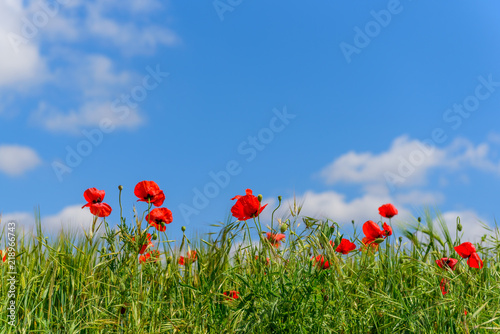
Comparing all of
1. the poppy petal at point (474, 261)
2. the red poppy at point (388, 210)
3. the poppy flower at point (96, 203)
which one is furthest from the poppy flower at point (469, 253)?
the poppy flower at point (96, 203)

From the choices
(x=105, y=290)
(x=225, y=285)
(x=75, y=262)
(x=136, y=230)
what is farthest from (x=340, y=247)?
(x=75, y=262)

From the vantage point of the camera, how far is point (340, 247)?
7.58ft

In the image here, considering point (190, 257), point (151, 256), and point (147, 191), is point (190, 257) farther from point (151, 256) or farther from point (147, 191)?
point (147, 191)

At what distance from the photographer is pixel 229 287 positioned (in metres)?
2.62

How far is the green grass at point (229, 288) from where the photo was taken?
6.46 ft

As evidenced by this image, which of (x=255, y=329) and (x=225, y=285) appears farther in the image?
(x=225, y=285)

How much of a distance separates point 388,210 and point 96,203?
180cm

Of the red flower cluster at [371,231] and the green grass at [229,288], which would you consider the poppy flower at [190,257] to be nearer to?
the green grass at [229,288]

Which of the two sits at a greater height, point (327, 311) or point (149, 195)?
point (149, 195)

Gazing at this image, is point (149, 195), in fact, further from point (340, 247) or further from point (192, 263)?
point (340, 247)

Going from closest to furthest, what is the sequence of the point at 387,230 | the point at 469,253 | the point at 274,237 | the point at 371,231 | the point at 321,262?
the point at 321,262, the point at 274,237, the point at 469,253, the point at 371,231, the point at 387,230

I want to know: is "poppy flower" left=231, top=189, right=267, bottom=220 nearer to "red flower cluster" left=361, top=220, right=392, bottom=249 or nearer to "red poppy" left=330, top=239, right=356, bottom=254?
"red poppy" left=330, top=239, right=356, bottom=254

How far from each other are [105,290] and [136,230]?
0.39 metres

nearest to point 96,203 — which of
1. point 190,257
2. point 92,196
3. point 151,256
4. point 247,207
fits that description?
point 92,196
